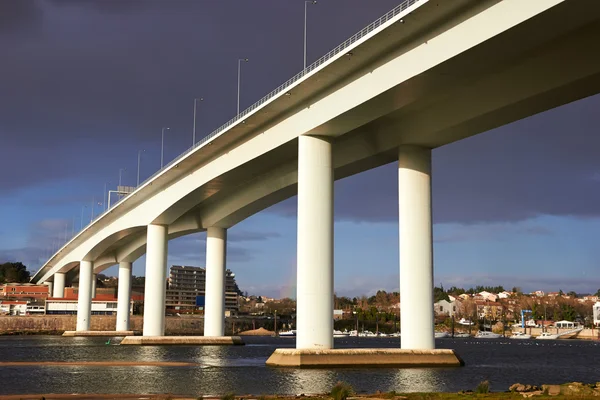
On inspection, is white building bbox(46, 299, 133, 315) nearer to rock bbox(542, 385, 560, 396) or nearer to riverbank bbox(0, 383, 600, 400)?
riverbank bbox(0, 383, 600, 400)

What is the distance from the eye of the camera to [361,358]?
44000mm

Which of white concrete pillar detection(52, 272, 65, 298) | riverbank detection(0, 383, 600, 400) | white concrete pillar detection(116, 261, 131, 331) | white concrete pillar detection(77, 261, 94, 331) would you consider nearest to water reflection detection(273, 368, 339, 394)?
riverbank detection(0, 383, 600, 400)

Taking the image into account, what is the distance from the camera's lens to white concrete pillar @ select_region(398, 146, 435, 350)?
47781 mm

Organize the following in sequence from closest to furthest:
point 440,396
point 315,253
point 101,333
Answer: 1. point 440,396
2. point 315,253
3. point 101,333

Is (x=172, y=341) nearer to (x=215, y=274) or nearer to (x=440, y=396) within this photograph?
(x=215, y=274)

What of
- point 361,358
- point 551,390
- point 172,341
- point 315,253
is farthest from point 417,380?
point 172,341

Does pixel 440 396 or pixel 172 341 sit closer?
pixel 440 396

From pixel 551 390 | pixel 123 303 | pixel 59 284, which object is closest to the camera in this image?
pixel 551 390

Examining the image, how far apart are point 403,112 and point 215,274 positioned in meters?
41.0

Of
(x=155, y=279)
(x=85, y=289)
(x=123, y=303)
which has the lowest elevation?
(x=123, y=303)

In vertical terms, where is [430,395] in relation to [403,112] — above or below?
below

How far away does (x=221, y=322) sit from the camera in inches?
3260

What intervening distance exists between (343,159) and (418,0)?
70.1 ft

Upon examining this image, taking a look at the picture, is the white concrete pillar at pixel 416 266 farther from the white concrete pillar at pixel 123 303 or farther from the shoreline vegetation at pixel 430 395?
the white concrete pillar at pixel 123 303
